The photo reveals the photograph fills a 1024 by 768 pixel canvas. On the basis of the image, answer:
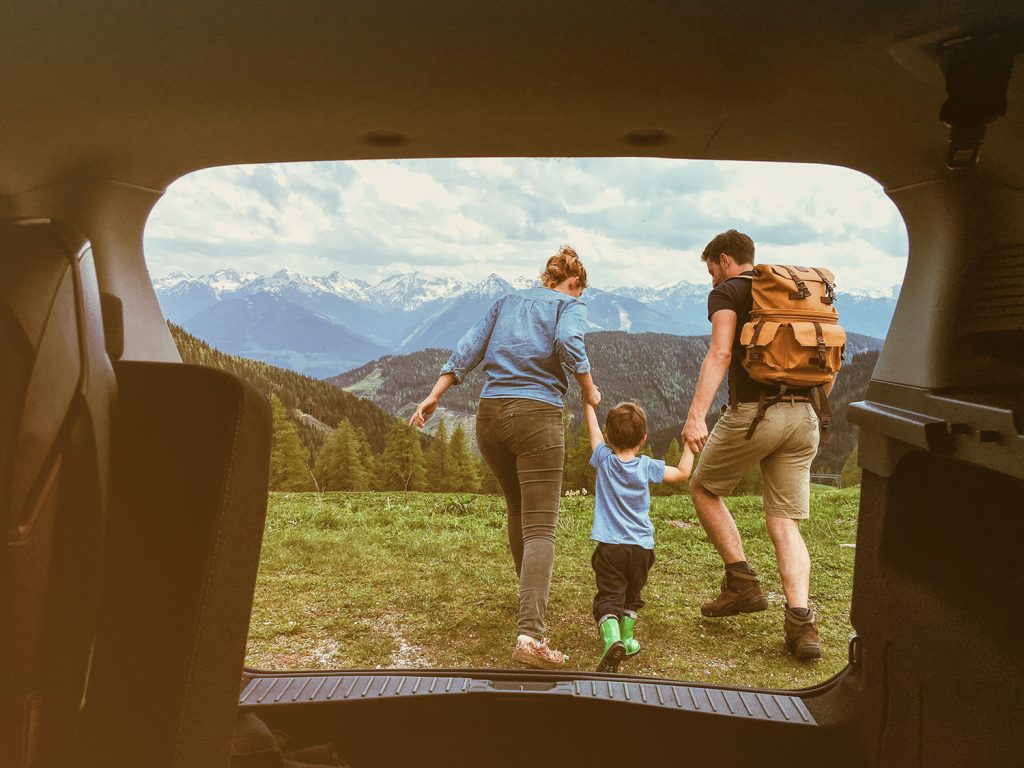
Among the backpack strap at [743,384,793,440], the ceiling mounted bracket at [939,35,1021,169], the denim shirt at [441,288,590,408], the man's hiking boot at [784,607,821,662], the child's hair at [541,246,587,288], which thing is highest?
the ceiling mounted bracket at [939,35,1021,169]

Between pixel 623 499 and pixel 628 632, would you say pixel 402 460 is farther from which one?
pixel 628 632

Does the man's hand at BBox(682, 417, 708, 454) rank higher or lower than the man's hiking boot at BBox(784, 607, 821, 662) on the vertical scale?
higher

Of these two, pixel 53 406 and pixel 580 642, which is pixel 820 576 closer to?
pixel 580 642

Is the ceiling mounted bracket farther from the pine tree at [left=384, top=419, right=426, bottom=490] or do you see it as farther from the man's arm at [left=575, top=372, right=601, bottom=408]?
the pine tree at [left=384, top=419, right=426, bottom=490]

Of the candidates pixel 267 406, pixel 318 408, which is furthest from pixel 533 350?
pixel 318 408

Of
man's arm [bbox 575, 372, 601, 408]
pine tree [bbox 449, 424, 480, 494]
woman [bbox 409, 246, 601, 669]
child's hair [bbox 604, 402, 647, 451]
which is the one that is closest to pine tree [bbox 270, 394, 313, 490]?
pine tree [bbox 449, 424, 480, 494]

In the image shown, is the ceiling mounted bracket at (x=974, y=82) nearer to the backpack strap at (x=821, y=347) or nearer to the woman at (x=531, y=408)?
the backpack strap at (x=821, y=347)

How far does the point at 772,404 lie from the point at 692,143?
1.53 meters

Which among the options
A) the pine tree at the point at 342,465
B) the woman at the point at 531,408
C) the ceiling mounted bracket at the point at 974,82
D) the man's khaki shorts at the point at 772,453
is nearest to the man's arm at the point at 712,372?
the man's khaki shorts at the point at 772,453

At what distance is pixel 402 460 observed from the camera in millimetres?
7996

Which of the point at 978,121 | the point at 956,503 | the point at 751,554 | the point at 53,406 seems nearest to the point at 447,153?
the point at 978,121

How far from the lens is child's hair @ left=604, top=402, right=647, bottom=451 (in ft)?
11.3

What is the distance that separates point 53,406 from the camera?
0.98 meters

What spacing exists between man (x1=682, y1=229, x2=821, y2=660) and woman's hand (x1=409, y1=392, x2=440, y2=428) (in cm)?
111
